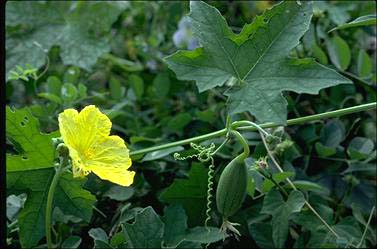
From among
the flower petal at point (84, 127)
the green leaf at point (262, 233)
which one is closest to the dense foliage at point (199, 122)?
the green leaf at point (262, 233)

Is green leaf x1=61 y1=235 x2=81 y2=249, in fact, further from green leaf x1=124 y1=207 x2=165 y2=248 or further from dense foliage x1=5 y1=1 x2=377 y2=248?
green leaf x1=124 y1=207 x2=165 y2=248

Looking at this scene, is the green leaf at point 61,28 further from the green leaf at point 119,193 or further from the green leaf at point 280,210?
the green leaf at point 280,210

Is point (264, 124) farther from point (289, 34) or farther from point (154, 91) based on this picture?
point (154, 91)

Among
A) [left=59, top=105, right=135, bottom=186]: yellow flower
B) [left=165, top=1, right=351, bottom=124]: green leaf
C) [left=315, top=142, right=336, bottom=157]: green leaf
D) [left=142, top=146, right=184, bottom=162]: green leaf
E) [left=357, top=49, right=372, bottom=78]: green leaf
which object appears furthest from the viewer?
[left=357, top=49, right=372, bottom=78]: green leaf

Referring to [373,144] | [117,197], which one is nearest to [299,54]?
[373,144]

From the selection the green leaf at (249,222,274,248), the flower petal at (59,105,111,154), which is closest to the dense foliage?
the green leaf at (249,222,274,248)

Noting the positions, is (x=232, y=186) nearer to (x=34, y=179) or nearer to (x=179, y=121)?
(x=34, y=179)
